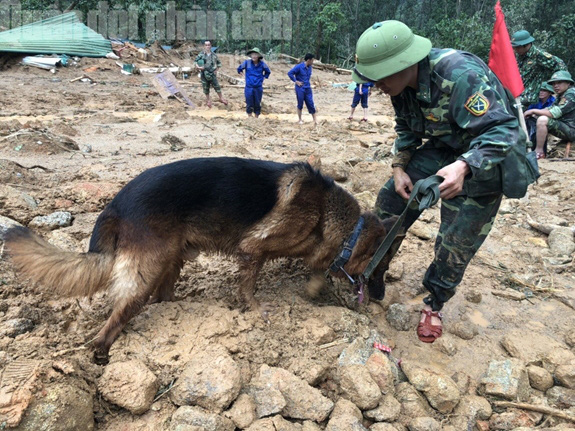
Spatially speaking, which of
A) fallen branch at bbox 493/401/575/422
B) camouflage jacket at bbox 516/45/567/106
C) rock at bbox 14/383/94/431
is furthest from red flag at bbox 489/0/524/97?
camouflage jacket at bbox 516/45/567/106

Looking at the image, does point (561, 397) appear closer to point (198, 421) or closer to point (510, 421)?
point (510, 421)

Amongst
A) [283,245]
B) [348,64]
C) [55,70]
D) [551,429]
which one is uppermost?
[348,64]

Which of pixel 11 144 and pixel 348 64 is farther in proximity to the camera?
pixel 348 64

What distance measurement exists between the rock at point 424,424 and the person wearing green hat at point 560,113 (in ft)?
25.8

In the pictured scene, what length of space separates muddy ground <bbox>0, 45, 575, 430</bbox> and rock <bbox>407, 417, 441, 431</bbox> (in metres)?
0.09

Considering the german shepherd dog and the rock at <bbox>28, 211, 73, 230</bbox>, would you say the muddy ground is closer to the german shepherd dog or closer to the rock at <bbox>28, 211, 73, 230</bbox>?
the rock at <bbox>28, 211, 73, 230</bbox>

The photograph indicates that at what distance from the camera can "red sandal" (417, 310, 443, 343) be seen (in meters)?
3.29

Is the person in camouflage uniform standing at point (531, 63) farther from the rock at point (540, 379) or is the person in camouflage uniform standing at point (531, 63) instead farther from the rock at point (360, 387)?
the rock at point (360, 387)

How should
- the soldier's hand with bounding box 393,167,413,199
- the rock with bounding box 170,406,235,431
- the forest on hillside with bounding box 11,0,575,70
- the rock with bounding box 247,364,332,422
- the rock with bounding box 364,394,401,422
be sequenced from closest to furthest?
the rock with bounding box 170,406,235,431
the rock with bounding box 247,364,332,422
the rock with bounding box 364,394,401,422
the soldier's hand with bounding box 393,167,413,199
the forest on hillside with bounding box 11,0,575,70

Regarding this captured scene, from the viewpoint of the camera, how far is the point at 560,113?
26.8 ft

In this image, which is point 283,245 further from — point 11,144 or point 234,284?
point 11,144

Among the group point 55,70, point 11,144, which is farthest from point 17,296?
point 55,70

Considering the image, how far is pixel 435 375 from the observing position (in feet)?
8.85

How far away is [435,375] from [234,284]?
1.79m
